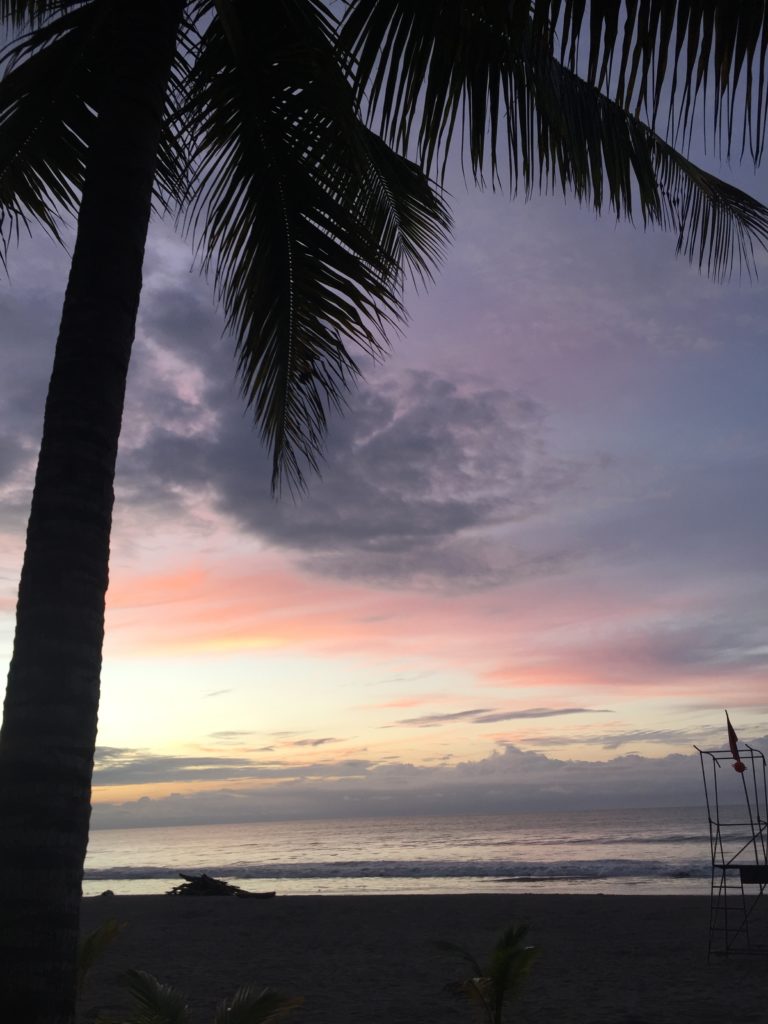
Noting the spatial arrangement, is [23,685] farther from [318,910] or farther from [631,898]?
[631,898]

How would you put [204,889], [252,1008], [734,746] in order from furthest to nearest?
[204,889] → [734,746] → [252,1008]

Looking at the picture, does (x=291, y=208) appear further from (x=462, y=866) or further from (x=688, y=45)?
(x=462, y=866)

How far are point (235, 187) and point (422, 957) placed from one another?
11288mm

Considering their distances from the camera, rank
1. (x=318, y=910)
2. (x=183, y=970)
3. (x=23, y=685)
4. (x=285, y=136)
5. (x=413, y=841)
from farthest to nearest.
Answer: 1. (x=413, y=841)
2. (x=318, y=910)
3. (x=183, y=970)
4. (x=285, y=136)
5. (x=23, y=685)

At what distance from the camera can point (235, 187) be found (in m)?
5.52

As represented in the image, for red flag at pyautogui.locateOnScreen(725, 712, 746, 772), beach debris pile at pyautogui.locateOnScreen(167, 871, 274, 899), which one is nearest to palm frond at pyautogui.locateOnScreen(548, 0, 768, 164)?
red flag at pyautogui.locateOnScreen(725, 712, 746, 772)

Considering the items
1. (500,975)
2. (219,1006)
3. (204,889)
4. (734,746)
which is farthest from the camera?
(204,889)

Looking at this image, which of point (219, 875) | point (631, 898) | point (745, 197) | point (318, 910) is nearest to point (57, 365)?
point (745, 197)

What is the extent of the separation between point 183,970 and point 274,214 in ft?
35.2

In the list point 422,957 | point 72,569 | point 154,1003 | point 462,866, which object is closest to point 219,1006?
point 154,1003

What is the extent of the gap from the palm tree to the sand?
23.5 feet

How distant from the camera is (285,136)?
5328 mm

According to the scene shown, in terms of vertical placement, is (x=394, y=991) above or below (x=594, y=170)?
below

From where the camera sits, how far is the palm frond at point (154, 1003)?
Answer: 4562mm
